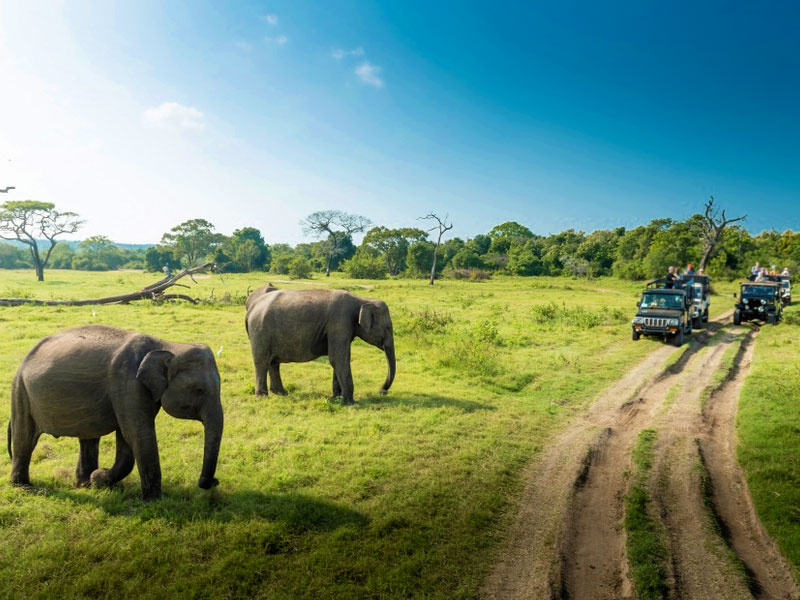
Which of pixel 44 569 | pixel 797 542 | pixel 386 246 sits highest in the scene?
pixel 386 246

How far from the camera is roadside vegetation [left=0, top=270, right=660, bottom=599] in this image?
511 centimetres

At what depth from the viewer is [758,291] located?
24.6 m

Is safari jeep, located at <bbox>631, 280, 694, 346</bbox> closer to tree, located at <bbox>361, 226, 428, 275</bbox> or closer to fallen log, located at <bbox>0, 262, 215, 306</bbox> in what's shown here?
fallen log, located at <bbox>0, 262, 215, 306</bbox>

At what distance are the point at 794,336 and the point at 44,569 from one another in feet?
85.2

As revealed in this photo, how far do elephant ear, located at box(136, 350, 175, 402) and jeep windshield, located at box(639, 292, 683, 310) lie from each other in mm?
20576

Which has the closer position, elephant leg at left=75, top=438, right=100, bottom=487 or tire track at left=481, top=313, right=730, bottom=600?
tire track at left=481, top=313, right=730, bottom=600

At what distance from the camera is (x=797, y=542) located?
6031mm

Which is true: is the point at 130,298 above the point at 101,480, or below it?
above

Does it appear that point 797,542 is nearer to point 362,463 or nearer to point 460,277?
point 362,463

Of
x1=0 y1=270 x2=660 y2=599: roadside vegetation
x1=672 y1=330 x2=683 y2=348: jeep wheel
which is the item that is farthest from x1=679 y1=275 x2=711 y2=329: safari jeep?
x1=0 y1=270 x2=660 y2=599: roadside vegetation

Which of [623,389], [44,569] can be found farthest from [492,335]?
[44,569]

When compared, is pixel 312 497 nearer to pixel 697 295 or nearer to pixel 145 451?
pixel 145 451

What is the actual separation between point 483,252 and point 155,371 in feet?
295

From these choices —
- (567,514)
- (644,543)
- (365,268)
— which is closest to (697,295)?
(567,514)
